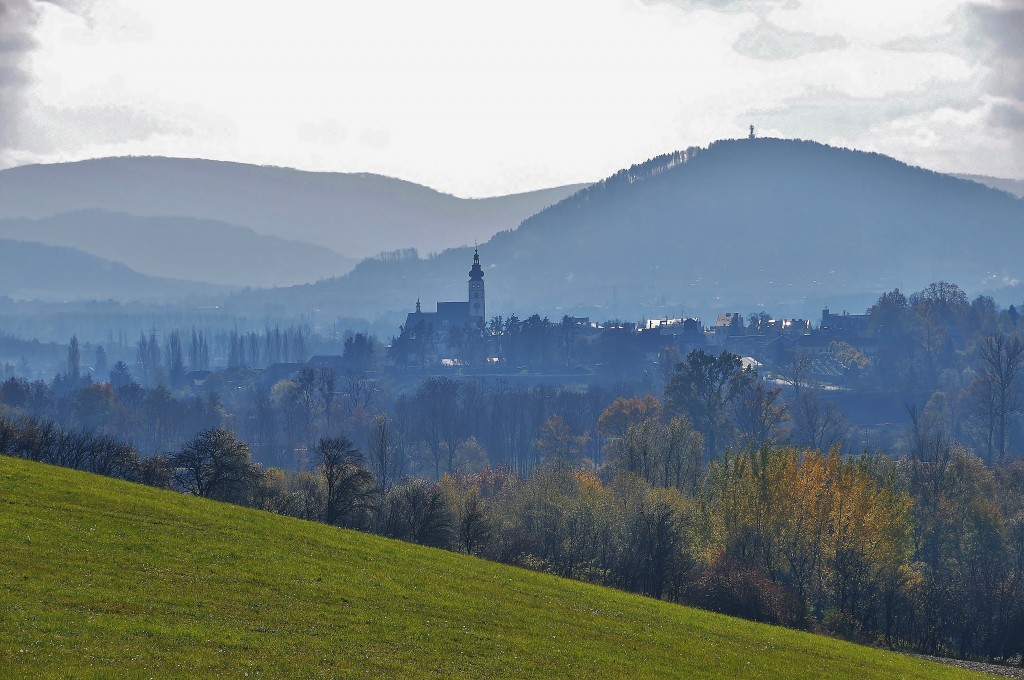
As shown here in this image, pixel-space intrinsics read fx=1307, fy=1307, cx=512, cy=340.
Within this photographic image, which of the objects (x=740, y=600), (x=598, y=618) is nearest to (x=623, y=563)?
(x=740, y=600)

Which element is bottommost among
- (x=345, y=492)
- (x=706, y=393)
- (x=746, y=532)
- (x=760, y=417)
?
(x=746, y=532)

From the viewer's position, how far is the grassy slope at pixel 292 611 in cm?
2469

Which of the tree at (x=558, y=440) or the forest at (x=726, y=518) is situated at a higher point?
the forest at (x=726, y=518)

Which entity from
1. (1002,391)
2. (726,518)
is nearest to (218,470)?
(726,518)

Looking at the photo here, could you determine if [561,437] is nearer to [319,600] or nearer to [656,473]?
[656,473]

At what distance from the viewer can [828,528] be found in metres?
62.4

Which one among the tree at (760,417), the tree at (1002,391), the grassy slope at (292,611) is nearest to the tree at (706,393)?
the tree at (760,417)

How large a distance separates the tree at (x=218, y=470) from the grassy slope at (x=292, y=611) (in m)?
18.1

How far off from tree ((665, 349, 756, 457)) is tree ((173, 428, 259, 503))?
71.1m

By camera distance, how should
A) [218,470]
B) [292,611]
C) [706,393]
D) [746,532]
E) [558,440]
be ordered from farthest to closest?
[558,440] < [706,393] < [746,532] < [218,470] < [292,611]

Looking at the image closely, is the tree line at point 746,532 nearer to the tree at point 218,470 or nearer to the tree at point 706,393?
the tree at point 218,470

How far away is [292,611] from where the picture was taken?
28.7 meters

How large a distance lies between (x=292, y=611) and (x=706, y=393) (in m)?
103

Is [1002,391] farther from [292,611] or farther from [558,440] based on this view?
[292,611]
